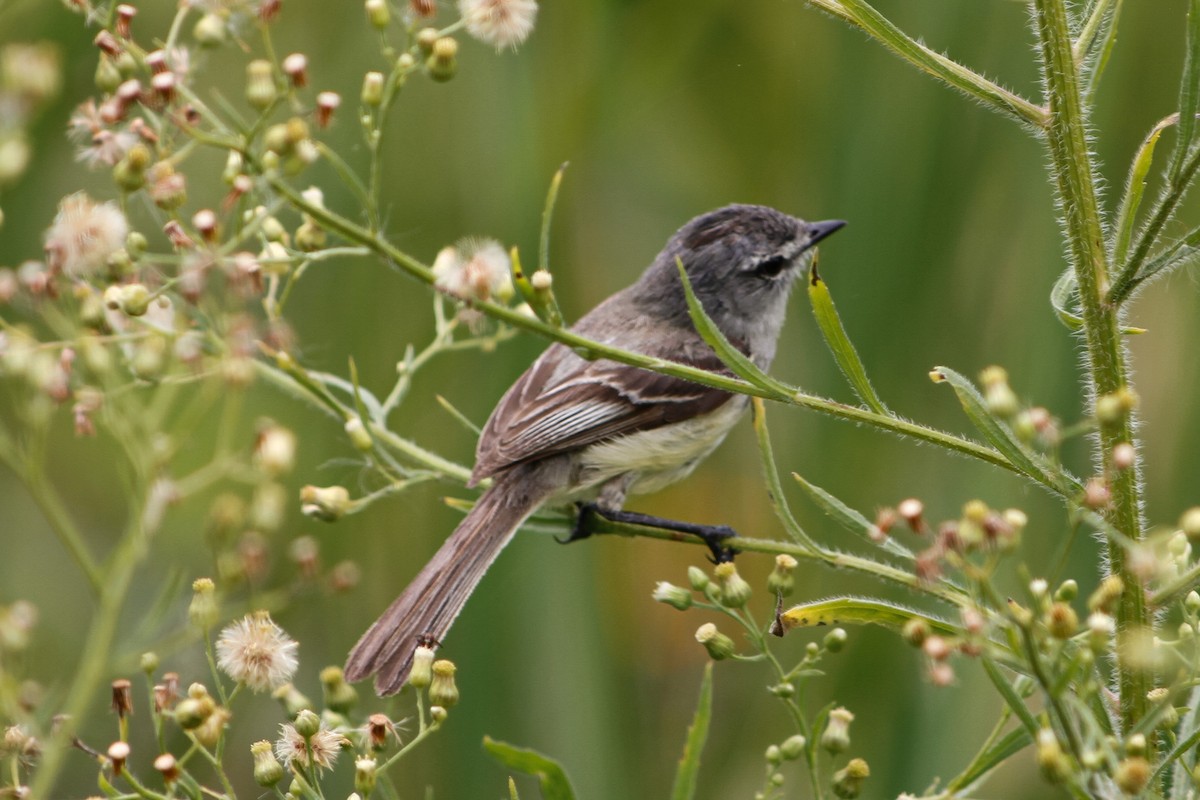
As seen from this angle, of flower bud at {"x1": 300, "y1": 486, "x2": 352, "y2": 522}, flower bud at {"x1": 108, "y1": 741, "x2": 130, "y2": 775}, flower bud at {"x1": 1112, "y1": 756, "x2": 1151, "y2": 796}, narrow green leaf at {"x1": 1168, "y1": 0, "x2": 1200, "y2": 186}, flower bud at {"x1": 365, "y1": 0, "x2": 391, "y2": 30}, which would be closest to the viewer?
flower bud at {"x1": 1112, "y1": 756, "x2": 1151, "y2": 796}

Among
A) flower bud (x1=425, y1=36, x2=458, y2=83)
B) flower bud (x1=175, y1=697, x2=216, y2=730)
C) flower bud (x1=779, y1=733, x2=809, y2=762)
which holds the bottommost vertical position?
flower bud (x1=779, y1=733, x2=809, y2=762)

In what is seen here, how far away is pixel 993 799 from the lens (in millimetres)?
3771

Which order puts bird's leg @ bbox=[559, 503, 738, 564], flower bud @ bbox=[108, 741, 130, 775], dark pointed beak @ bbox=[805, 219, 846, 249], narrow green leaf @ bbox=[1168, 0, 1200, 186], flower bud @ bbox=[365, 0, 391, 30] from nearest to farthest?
flower bud @ bbox=[108, 741, 130, 775]
narrow green leaf @ bbox=[1168, 0, 1200, 186]
flower bud @ bbox=[365, 0, 391, 30]
bird's leg @ bbox=[559, 503, 738, 564]
dark pointed beak @ bbox=[805, 219, 846, 249]

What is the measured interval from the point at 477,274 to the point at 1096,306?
0.79 meters

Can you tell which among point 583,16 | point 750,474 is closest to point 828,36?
point 583,16

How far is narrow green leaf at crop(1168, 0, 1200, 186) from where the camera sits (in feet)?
5.49

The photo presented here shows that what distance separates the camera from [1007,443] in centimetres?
174

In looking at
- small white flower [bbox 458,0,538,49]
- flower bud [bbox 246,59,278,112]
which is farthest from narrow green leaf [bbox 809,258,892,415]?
flower bud [bbox 246,59,278,112]

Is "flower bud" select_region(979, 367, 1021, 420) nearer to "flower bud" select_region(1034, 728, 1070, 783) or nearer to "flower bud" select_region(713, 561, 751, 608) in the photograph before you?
"flower bud" select_region(1034, 728, 1070, 783)

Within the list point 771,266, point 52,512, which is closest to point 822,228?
point 771,266

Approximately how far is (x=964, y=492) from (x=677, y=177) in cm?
165

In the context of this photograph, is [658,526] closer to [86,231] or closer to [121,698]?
[121,698]

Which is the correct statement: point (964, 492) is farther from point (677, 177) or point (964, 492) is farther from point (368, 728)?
point (368, 728)

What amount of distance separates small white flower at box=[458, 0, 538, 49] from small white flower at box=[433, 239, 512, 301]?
27 centimetres
